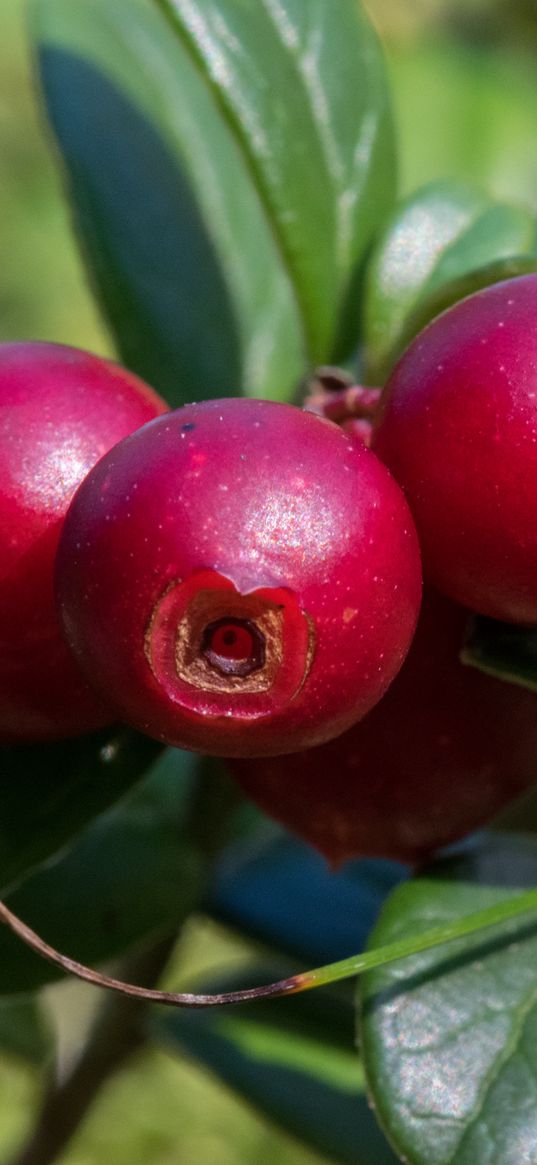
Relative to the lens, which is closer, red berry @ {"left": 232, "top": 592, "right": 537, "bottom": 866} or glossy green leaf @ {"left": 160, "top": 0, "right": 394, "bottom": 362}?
red berry @ {"left": 232, "top": 592, "right": 537, "bottom": 866}

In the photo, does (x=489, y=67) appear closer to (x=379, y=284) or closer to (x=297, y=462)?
(x=379, y=284)

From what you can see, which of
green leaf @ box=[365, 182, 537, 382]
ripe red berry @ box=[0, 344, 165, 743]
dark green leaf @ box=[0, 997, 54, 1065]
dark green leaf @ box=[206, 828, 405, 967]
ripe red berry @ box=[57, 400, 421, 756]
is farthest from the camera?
dark green leaf @ box=[0, 997, 54, 1065]

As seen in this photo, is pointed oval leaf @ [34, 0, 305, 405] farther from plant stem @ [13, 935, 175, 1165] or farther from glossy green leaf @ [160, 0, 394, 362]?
plant stem @ [13, 935, 175, 1165]

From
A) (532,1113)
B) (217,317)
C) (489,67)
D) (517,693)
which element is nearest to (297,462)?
(517,693)

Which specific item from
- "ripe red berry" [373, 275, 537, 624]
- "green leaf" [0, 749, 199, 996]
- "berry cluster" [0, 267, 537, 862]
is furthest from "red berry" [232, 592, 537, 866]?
"green leaf" [0, 749, 199, 996]

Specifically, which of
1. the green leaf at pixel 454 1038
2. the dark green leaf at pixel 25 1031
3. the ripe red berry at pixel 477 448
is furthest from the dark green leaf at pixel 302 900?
the ripe red berry at pixel 477 448

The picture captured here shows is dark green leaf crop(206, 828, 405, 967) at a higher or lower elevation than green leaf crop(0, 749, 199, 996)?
lower

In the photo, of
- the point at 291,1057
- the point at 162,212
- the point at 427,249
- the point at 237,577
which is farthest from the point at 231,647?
the point at 291,1057
